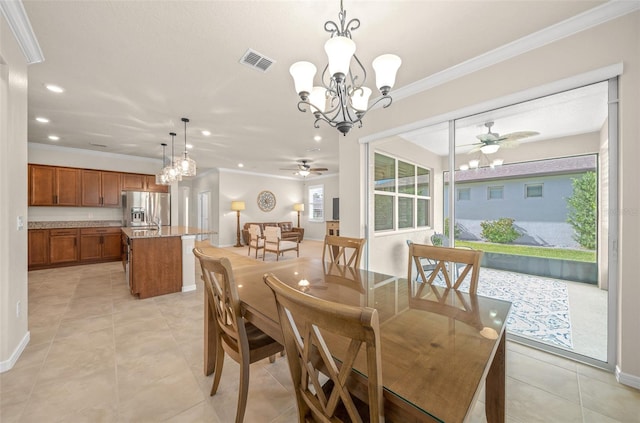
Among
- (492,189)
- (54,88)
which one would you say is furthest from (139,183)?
(492,189)

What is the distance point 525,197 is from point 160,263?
442 centimetres

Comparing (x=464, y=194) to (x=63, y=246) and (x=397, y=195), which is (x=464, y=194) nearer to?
(x=397, y=195)

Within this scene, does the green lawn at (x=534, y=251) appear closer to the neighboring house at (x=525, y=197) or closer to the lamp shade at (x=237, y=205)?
the neighboring house at (x=525, y=197)

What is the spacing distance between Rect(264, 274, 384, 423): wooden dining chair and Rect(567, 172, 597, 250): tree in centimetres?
237

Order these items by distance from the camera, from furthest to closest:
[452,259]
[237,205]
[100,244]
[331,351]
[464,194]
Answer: [237,205] → [100,244] → [464,194] → [452,259] → [331,351]

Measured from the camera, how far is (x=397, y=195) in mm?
3719

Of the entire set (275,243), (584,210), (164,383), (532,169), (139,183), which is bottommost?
(164,383)

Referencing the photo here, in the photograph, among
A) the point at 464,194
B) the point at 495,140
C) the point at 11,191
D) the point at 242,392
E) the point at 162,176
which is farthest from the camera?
the point at 162,176

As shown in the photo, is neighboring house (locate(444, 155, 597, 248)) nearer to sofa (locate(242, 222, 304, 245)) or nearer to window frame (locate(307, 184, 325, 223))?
sofa (locate(242, 222, 304, 245))

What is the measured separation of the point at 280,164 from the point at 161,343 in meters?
5.89

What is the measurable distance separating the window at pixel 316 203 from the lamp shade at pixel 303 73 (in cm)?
824

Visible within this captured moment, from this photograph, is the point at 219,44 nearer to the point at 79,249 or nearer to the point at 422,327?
the point at 422,327

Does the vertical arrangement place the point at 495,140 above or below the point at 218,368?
above

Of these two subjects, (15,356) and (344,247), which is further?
(344,247)
